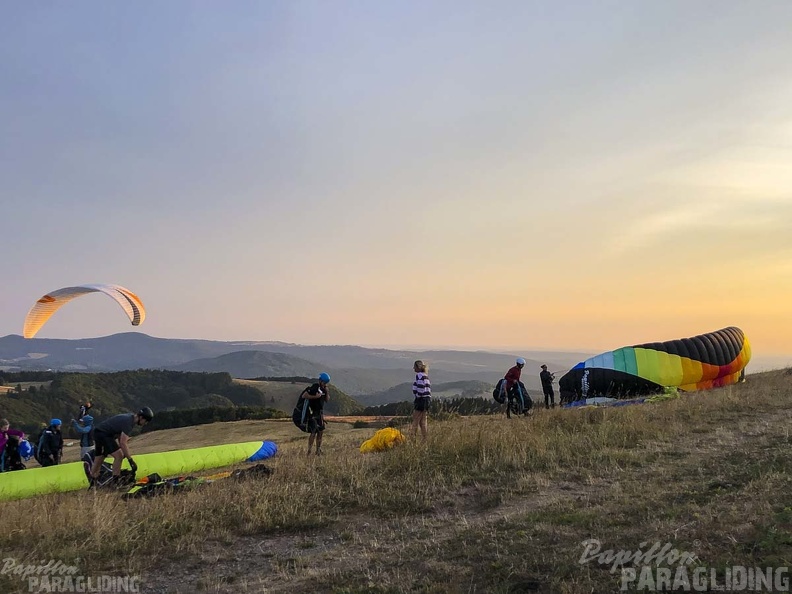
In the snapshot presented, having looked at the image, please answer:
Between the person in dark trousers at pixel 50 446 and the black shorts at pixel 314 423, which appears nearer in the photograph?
the black shorts at pixel 314 423

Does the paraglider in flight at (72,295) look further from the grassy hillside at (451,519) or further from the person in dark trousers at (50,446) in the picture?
the grassy hillside at (451,519)

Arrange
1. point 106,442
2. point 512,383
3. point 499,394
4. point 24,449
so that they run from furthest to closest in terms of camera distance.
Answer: point 512,383
point 499,394
point 24,449
point 106,442

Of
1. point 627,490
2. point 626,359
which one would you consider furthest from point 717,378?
point 627,490

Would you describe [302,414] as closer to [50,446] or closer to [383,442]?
[383,442]

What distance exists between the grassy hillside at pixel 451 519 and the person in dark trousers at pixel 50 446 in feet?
28.1

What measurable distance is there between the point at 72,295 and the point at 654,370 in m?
22.4

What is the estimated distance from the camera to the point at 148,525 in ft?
17.9

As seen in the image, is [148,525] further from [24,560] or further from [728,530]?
[728,530]

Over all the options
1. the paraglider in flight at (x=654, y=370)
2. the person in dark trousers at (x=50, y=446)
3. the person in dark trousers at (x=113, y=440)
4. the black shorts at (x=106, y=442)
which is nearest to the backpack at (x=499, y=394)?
the paraglider in flight at (x=654, y=370)

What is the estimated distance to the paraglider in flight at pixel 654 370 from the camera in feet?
67.4

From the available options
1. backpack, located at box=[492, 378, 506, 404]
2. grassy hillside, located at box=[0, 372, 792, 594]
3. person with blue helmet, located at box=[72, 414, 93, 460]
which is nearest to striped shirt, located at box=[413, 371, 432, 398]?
grassy hillside, located at box=[0, 372, 792, 594]

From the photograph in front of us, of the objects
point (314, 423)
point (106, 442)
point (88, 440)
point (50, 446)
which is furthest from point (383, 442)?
point (50, 446)

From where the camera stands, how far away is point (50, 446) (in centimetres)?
1407

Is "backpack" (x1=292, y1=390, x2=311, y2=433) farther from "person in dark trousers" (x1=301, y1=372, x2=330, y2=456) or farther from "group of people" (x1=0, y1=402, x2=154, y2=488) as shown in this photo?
"group of people" (x1=0, y1=402, x2=154, y2=488)
